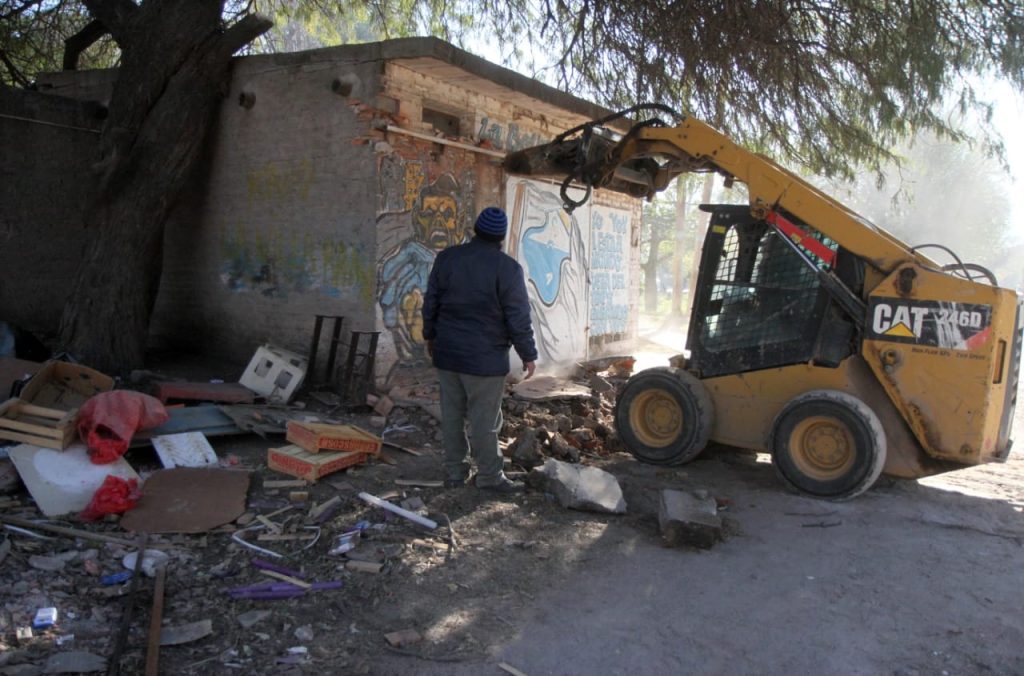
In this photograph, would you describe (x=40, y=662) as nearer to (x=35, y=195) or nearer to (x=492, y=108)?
(x=35, y=195)

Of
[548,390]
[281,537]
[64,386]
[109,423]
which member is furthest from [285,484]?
[548,390]

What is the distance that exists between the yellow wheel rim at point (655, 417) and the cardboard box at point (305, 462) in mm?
2548

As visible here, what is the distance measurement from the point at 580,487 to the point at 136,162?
239 inches

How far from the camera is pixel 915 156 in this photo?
3503 cm

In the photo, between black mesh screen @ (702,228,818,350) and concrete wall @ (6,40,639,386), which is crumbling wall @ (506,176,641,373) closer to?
concrete wall @ (6,40,639,386)

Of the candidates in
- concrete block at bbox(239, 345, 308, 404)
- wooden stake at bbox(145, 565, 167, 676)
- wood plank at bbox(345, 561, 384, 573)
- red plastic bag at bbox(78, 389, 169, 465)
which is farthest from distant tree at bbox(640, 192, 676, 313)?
wooden stake at bbox(145, 565, 167, 676)

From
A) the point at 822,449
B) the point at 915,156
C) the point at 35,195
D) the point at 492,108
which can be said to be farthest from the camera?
the point at 915,156

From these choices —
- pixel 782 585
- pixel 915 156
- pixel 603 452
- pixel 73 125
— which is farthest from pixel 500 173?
pixel 915 156

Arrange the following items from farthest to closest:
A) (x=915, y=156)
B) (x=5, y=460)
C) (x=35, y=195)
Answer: (x=915, y=156) → (x=35, y=195) → (x=5, y=460)

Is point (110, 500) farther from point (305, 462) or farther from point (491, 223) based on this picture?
point (491, 223)

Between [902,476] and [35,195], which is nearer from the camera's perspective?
[902,476]

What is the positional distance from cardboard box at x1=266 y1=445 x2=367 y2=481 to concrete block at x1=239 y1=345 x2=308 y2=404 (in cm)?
192

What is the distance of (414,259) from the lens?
8.46m

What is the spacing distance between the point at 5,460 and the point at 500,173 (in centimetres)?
648
